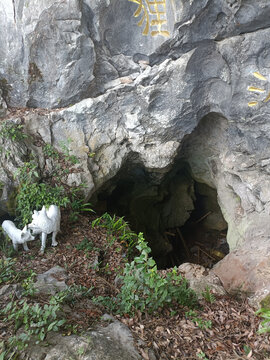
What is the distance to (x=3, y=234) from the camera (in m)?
4.80

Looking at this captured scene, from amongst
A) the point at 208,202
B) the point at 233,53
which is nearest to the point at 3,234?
the point at 233,53

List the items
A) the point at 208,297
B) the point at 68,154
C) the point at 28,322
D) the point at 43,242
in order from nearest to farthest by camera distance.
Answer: the point at 28,322, the point at 208,297, the point at 43,242, the point at 68,154

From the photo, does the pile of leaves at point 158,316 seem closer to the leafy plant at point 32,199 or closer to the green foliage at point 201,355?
the green foliage at point 201,355

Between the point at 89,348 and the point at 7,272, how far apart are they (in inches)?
69.0

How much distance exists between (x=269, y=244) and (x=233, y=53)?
11.1 feet

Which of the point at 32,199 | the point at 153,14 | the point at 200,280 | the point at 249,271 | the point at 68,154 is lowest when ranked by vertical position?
the point at 249,271

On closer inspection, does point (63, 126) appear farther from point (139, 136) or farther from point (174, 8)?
point (174, 8)

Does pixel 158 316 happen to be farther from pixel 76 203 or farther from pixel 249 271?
pixel 76 203

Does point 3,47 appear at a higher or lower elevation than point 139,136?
higher

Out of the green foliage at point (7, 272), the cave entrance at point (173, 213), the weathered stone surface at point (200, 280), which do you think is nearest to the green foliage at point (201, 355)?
the weathered stone surface at point (200, 280)

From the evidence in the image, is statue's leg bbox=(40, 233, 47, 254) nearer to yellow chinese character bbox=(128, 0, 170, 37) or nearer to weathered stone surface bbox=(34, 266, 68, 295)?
weathered stone surface bbox=(34, 266, 68, 295)

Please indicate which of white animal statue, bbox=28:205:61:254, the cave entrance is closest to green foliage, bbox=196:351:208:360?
white animal statue, bbox=28:205:61:254

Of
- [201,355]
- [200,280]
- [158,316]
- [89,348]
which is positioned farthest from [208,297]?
[89,348]

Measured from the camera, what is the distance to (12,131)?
5.28 meters
